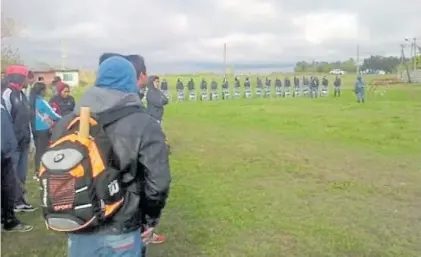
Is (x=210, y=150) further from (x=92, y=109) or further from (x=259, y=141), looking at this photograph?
(x=92, y=109)

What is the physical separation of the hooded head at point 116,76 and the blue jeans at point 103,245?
68 centimetres

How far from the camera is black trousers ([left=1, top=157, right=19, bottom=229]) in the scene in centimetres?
561

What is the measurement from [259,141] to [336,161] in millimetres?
3630

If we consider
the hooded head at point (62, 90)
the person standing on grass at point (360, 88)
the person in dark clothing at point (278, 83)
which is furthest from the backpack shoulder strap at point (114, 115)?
the person in dark clothing at point (278, 83)

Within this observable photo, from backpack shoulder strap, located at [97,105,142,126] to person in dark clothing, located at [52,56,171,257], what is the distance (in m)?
0.02

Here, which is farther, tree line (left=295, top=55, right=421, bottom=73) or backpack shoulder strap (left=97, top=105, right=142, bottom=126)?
tree line (left=295, top=55, right=421, bottom=73)

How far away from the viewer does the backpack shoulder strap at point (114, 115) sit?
2678mm

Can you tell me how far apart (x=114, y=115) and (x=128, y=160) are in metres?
0.22

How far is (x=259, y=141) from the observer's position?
13703 millimetres

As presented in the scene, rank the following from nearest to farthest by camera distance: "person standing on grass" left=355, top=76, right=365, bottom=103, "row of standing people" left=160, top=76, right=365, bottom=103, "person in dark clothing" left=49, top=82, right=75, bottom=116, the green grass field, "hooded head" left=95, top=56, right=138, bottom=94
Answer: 1. "hooded head" left=95, top=56, right=138, bottom=94
2. the green grass field
3. "person in dark clothing" left=49, top=82, right=75, bottom=116
4. "person standing on grass" left=355, top=76, right=365, bottom=103
5. "row of standing people" left=160, top=76, right=365, bottom=103

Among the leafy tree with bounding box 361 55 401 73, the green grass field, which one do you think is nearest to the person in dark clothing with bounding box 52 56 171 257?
the green grass field

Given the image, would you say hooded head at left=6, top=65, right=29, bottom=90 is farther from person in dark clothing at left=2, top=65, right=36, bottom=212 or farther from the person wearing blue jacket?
the person wearing blue jacket

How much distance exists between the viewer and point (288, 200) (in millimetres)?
7105

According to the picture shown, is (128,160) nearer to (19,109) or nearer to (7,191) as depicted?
(7,191)
